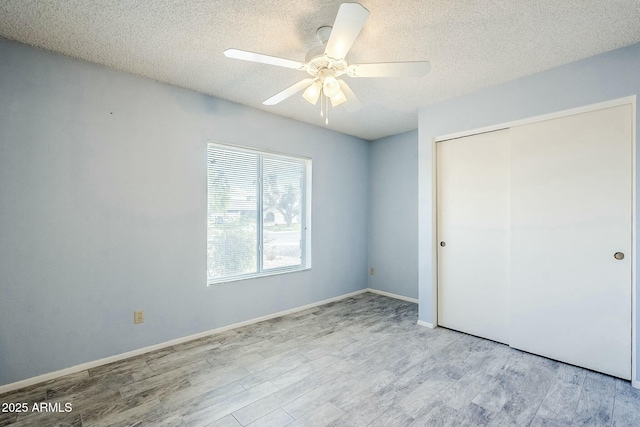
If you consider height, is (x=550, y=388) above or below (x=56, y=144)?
below

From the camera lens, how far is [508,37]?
2.06 meters

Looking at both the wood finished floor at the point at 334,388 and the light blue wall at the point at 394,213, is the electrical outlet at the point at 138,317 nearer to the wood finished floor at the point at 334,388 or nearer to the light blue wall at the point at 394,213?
the wood finished floor at the point at 334,388

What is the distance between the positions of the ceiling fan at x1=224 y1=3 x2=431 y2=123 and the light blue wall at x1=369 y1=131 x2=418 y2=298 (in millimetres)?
2447

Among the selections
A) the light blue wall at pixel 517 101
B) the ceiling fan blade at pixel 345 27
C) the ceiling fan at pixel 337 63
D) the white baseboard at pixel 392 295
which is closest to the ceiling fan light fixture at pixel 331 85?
the ceiling fan at pixel 337 63

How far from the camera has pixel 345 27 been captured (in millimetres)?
1506

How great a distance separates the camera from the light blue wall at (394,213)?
436 centimetres

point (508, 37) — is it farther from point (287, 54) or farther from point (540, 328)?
point (540, 328)

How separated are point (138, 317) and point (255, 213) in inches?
61.4

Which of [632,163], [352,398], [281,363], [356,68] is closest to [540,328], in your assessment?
[632,163]

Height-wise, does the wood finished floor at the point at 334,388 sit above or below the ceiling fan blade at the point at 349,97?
below

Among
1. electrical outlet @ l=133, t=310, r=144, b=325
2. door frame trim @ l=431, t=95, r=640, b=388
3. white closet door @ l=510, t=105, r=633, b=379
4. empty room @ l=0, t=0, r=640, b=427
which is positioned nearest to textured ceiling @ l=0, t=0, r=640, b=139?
empty room @ l=0, t=0, r=640, b=427

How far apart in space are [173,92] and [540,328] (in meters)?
4.11

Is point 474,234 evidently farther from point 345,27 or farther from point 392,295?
point 345,27

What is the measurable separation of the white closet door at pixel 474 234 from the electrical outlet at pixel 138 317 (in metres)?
3.11
